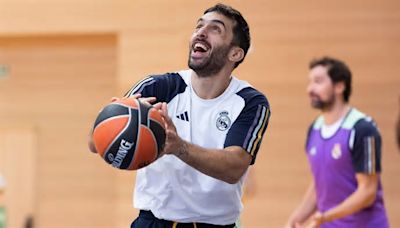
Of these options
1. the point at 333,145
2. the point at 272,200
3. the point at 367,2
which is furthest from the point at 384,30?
the point at 333,145

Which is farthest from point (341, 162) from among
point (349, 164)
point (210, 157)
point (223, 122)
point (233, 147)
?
Answer: point (210, 157)

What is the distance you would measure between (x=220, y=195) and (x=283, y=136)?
198 inches

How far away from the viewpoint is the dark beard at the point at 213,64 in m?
4.95

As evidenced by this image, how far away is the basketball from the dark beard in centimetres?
65

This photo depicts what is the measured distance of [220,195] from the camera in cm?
507

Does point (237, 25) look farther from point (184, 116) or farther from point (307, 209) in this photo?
point (307, 209)

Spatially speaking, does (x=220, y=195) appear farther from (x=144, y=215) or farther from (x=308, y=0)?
(x=308, y=0)

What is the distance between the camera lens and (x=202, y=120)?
→ 5.02 m

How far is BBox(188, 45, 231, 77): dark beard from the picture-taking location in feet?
16.2

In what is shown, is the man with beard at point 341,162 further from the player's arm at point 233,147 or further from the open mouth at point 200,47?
the open mouth at point 200,47

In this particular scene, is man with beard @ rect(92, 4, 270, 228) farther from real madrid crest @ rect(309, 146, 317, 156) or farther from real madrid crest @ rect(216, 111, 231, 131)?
real madrid crest @ rect(309, 146, 317, 156)

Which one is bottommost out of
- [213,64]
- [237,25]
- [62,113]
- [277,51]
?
[62,113]

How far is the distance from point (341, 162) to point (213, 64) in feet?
7.65

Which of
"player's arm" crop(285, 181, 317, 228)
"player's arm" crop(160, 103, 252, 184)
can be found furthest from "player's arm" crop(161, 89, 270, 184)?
"player's arm" crop(285, 181, 317, 228)
